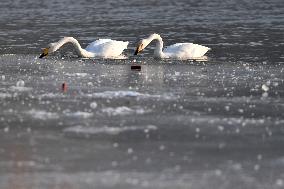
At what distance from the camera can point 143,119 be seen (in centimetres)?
1176

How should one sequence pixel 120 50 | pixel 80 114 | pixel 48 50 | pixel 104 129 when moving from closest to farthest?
1. pixel 104 129
2. pixel 80 114
3. pixel 48 50
4. pixel 120 50

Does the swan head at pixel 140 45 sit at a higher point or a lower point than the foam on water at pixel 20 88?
lower

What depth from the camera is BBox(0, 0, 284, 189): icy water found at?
8.66 metres

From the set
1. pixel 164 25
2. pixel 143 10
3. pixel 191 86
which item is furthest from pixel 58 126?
pixel 143 10

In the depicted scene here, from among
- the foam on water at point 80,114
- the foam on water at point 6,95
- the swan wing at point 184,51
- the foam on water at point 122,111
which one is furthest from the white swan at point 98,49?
the foam on water at point 80,114

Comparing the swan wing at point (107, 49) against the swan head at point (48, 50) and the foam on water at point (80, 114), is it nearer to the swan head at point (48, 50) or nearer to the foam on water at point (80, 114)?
the swan head at point (48, 50)

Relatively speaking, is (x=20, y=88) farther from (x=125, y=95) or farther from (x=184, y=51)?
(x=184, y=51)

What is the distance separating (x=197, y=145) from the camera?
396 inches

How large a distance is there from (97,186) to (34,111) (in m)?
4.45

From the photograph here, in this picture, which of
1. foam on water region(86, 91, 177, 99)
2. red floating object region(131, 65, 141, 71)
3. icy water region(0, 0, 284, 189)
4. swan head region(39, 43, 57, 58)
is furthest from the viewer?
swan head region(39, 43, 57, 58)

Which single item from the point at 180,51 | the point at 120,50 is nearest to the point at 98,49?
the point at 120,50

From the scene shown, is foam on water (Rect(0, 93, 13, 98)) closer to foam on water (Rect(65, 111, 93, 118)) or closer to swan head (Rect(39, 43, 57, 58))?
foam on water (Rect(65, 111, 93, 118))

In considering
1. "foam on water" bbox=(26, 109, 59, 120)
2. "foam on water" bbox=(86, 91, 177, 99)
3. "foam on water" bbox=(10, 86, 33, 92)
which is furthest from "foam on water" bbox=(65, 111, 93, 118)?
"foam on water" bbox=(10, 86, 33, 92)

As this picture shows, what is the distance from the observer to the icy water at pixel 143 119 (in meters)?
8.66
